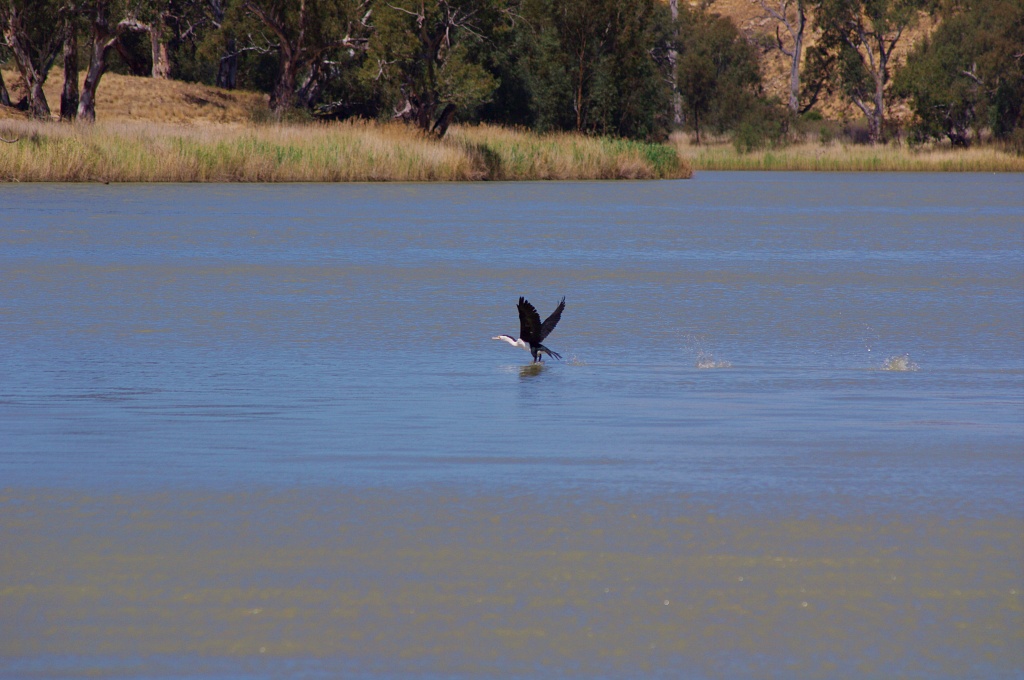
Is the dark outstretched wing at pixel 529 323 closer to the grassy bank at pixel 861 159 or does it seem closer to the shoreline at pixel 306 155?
the shoreline at pixel 306 155

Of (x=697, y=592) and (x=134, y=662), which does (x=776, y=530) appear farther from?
(x=134, y=662)

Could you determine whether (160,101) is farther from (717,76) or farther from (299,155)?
(717,76)

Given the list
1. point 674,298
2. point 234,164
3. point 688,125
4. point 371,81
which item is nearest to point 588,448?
point 674,298

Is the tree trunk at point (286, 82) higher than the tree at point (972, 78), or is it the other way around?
the tree at point (972, 78)

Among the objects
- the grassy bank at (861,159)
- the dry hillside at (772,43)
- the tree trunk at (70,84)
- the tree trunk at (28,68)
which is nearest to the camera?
the tree trunk at (28,68)

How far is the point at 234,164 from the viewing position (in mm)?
32781

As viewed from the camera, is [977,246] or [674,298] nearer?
[674,298]

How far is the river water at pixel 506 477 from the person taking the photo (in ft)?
13.1

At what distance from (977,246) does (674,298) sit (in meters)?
7.17

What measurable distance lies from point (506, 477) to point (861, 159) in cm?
4767

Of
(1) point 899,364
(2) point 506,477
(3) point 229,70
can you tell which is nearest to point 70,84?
(3) point 229,70

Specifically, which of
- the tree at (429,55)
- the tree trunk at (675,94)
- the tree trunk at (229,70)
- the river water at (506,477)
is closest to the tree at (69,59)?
the tree at (429,55)

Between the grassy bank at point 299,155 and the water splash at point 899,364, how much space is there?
971 inches

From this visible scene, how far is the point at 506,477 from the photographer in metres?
5.92
